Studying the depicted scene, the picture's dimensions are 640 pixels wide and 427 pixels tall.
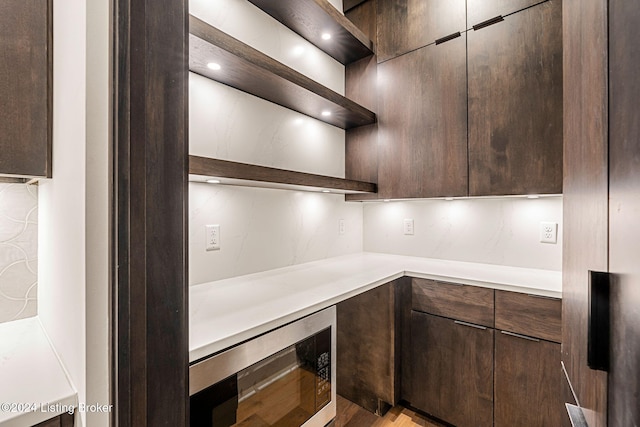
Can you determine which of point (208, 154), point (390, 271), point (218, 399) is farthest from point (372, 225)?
point (218, 399)

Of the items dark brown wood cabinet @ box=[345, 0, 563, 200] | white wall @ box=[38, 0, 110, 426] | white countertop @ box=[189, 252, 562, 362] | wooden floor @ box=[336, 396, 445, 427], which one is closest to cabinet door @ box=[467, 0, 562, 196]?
dark brown wood cabinet @ box=[345, 0, 563, 200]

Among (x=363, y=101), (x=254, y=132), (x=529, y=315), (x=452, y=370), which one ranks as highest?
(x=363, y=101)

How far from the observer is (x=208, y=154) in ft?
4.64

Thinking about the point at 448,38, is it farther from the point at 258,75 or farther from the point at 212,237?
the point at 212,237

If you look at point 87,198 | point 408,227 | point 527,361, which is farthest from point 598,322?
point 408,227

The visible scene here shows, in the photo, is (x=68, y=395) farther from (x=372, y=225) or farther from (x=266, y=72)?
(x=372, y=225)

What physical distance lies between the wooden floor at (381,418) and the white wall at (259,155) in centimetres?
100

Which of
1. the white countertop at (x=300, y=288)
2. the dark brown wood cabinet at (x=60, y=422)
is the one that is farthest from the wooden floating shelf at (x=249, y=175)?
the dark brown wood cabinet at (x=60, y=422)

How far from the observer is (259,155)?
1665 millimetres

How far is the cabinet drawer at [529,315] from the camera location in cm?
133

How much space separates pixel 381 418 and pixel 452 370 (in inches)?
21.9

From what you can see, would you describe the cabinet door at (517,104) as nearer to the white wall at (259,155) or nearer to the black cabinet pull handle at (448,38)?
the black cabinet pull handle at (448,38)

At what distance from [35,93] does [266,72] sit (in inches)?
32.6

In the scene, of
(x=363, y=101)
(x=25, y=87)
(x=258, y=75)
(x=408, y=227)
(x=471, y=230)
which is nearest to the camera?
(x=25, y=87)
